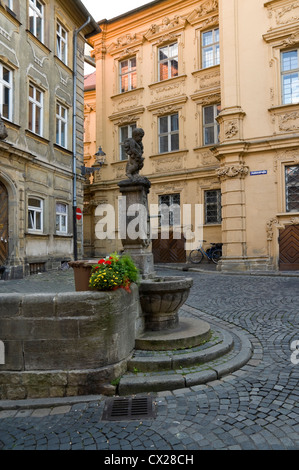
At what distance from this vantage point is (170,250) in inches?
718

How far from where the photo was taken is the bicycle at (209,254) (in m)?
16.5

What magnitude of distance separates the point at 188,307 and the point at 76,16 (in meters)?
15.2

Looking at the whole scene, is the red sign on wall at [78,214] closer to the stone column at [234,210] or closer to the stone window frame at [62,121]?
the stone window frame at [62,121]

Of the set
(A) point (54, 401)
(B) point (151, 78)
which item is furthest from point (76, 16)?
(A) point (54, 401)

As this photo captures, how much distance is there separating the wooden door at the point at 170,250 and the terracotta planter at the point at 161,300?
13276mm

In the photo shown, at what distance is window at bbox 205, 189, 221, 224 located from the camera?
17.2 m

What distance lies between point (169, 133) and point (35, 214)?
9496mm

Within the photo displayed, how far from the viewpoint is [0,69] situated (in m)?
11.0

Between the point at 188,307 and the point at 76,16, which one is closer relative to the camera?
the point at 188,307

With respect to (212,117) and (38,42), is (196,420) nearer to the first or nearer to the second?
(38,42)

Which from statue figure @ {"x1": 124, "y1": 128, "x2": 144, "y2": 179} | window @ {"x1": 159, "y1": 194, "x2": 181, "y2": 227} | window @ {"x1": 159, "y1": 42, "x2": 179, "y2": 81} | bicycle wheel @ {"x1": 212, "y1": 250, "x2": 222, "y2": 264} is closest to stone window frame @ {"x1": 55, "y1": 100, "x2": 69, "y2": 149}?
window @ {"x1": 159, "y1": 194, "x2": 181, "y2": 227}

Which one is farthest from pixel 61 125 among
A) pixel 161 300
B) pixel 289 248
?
pixel 161 300
